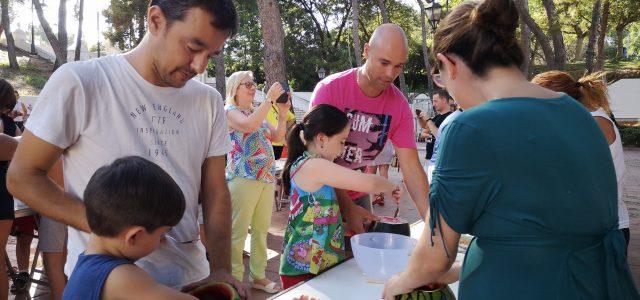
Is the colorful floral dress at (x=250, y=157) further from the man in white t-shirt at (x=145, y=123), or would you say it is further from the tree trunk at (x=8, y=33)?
the tree trunk at (x=8, y=33)

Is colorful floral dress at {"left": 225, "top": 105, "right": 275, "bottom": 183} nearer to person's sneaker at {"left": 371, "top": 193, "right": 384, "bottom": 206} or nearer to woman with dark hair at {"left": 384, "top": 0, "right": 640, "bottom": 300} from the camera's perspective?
woman with dark hair at {"left": 384, "top": 0, "right": 640, "bottom": 300}

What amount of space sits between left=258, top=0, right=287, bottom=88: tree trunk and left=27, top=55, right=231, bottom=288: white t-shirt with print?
6051 millimetres

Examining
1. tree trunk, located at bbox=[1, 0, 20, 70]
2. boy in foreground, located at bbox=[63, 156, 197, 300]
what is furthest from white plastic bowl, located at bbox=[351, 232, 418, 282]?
tree trunk, located at bbox=[1, 0, 20, 70]

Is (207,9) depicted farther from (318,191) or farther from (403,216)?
(403,216)

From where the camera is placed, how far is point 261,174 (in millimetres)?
3750

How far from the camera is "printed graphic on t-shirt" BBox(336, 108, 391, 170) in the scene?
2.36 meters

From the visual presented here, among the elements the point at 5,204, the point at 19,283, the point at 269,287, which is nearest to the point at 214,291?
the point at 5,204

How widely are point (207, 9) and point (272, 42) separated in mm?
6332

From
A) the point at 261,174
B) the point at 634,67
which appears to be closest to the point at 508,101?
the point at 261,174

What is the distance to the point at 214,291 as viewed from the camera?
3.93ft

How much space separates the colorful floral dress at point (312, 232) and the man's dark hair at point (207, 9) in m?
0.78

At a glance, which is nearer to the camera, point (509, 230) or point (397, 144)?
point (509, 230)

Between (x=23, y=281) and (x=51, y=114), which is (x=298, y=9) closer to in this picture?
(x=23, y=281)

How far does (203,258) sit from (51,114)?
23.0 inches
